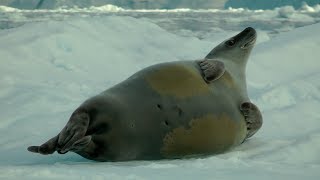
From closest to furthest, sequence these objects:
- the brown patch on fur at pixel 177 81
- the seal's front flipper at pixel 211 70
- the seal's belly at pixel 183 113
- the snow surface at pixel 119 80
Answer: the snow surface at pixel 119 80 → the seal's belly at pixel 183 113 → the brown patch on fur at pixel 177 81 → the seal's front flipper at pixel 211 70

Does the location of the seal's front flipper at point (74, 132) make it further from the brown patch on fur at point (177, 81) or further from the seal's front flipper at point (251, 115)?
the seal's front flipper at point (251, 115)

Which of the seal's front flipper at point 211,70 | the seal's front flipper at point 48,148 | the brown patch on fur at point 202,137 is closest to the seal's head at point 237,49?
the seal's front flipper at point 211,70

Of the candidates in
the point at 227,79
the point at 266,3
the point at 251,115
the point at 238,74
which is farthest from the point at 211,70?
the point at 266,3

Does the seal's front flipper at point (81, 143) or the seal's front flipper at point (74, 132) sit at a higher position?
the seal's front flipper at point (74, 132)

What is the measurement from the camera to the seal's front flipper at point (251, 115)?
111 inches

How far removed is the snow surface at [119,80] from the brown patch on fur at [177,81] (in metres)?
0.37

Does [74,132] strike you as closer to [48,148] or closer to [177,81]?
[48,148]

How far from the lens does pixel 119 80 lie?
5449mm

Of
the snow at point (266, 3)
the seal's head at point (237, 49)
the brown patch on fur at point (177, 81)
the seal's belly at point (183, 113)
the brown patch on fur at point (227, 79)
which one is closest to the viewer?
the seal's belly at point (183, 113)

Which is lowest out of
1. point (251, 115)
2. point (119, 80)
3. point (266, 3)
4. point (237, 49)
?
point (266, 3)

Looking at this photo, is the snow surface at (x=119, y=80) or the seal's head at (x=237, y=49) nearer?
the snow surface at (x=119, y=80)

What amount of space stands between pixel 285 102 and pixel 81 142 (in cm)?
238

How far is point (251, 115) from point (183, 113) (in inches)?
21.0

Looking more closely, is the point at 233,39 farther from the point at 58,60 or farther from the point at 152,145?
the point at 58,60
